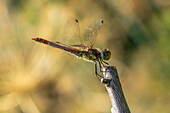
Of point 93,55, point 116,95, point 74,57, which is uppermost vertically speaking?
point 74,57

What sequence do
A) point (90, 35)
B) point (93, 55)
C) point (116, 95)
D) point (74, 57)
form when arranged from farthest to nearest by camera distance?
point (74, 57), point (90, 35), point (93, 55), point (116, 95)

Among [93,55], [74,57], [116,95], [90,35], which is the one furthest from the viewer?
[74,57]

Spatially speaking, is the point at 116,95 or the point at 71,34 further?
the point at 71,34

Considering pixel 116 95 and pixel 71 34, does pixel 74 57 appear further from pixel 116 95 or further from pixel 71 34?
pixel 116 95

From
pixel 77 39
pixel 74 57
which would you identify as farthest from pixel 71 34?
pixel 74 57

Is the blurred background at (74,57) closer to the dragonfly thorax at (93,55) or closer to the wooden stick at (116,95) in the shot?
the dragonfly thorax at (93,55)

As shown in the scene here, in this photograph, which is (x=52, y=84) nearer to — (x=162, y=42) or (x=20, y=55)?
(x=20, y=55)

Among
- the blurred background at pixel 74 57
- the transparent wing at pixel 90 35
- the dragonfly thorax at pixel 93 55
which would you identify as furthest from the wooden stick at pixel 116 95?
the blurred background at pixel 74 57

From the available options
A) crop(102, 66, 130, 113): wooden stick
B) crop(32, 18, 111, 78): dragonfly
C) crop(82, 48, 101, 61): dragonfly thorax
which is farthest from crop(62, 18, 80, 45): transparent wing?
crop(102, 66, 130, 113): wooden stick
